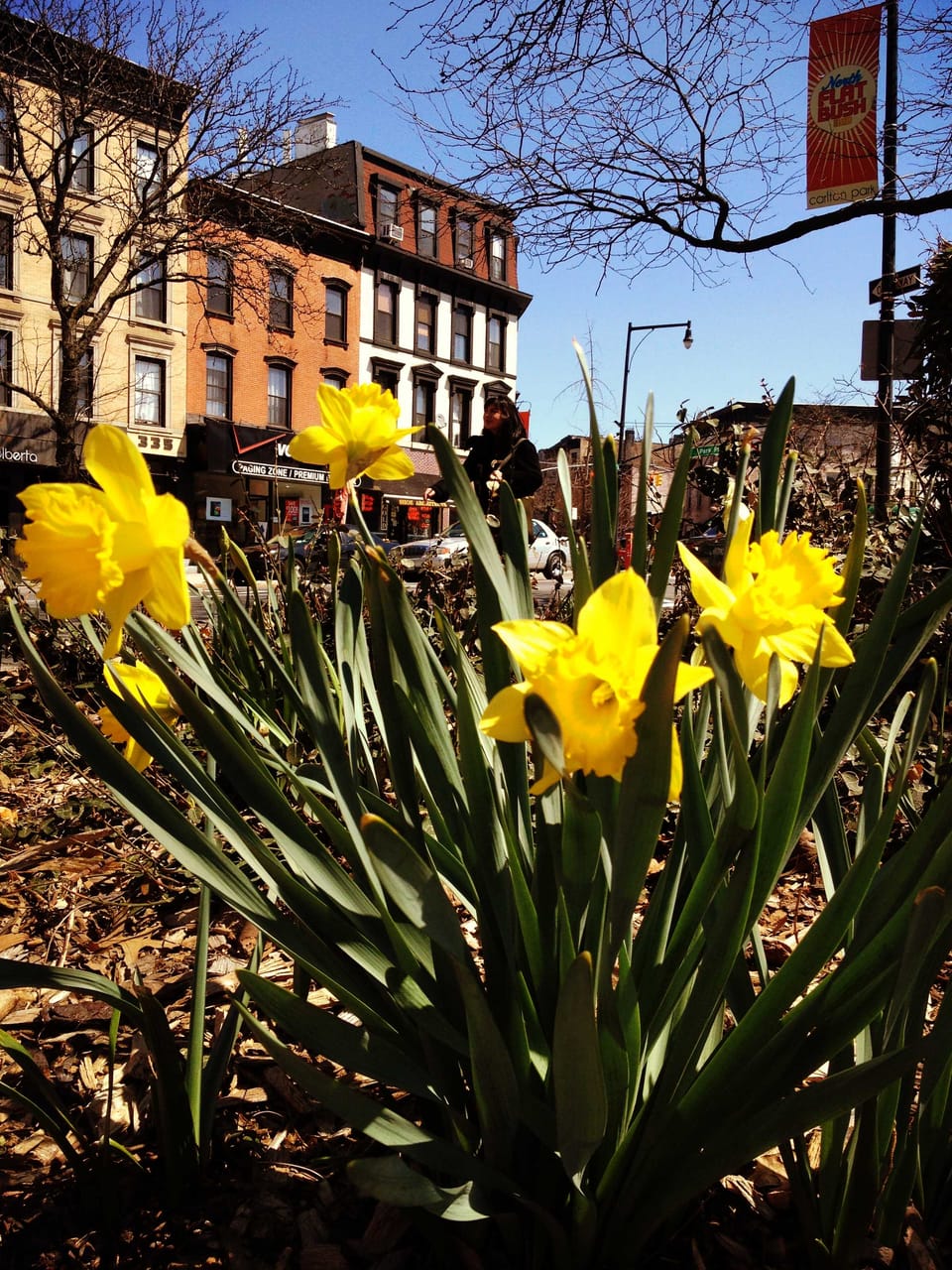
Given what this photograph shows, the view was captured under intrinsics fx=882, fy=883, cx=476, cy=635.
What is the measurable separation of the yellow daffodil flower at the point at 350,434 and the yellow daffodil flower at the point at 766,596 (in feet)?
1.84

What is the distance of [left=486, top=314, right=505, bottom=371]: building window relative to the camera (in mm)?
28312

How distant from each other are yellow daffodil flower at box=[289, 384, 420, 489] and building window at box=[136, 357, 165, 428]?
66.2 ft

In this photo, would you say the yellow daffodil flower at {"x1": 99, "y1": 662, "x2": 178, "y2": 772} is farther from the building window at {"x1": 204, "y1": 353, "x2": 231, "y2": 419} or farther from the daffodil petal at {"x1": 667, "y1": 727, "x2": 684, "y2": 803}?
the building window at {"x1": 204, "y1": 353, "x2": 231, "y2": 419}

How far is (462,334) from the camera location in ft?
90.4

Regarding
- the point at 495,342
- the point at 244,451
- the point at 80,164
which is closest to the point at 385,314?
the point at 495,342

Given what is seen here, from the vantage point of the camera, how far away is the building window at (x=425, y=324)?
26312mm

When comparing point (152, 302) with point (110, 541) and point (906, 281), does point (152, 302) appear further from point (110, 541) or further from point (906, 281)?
point (110, 541)

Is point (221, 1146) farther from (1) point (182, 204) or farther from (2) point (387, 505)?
(2) point (387, 505)

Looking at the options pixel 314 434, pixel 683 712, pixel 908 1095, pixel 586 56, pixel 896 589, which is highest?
pixel 586 56

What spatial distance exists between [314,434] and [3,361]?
20.1 meters

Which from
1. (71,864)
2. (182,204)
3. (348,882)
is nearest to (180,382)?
(182,204)

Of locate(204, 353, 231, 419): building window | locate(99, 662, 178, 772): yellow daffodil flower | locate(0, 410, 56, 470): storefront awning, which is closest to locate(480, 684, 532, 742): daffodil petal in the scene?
locate(99, 662, 178, 772): yellow daffodil flower

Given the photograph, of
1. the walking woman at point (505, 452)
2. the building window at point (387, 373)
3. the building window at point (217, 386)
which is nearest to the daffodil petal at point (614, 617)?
the walking woman at point (505, 452)

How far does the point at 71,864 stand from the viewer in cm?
212
